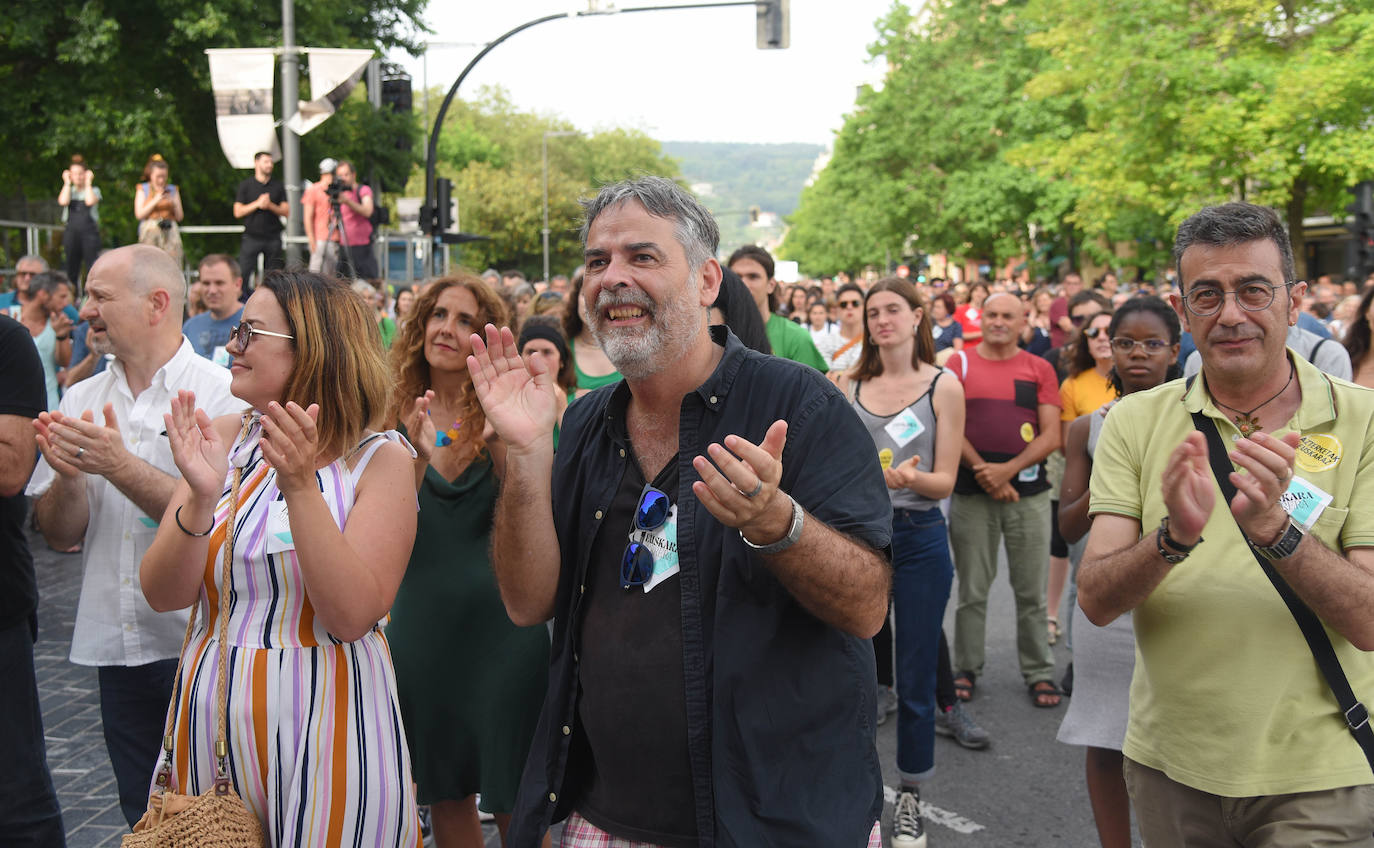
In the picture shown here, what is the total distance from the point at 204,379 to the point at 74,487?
0.53 meters

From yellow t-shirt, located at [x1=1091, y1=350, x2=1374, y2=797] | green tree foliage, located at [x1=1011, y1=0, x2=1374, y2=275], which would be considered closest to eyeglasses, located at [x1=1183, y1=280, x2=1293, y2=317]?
yellow t-shirt, located at [x1=1091, y1=350, x2=1374, y2=797]

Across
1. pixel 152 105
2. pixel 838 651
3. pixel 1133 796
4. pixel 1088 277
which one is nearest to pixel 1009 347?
pixel 1133 796

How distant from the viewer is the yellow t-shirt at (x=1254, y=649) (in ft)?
8.47

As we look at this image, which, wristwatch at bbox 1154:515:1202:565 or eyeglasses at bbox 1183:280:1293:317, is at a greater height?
eyeglasses at bbox 1183:280:1293:317

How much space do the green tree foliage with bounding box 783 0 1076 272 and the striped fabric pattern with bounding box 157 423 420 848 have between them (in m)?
35.7

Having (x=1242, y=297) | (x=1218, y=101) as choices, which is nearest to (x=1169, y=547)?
(x=1242, y=297)

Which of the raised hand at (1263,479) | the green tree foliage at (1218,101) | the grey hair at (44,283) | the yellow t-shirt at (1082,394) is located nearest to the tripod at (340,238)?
the grey hair at (44,283)

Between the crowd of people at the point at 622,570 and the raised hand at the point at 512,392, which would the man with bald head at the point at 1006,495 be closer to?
the crowd of people at the point at 622,570

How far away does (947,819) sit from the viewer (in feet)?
16.2

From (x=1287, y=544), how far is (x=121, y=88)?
26377mm

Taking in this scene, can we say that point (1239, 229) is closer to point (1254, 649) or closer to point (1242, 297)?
point (1242, 297)

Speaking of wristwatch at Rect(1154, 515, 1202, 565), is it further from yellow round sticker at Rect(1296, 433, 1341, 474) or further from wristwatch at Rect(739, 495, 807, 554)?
wristwatch at Rect(739, 495, 807, 554)

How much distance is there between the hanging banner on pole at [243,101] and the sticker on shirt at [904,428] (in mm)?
9819

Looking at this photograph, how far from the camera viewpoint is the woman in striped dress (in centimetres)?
275
